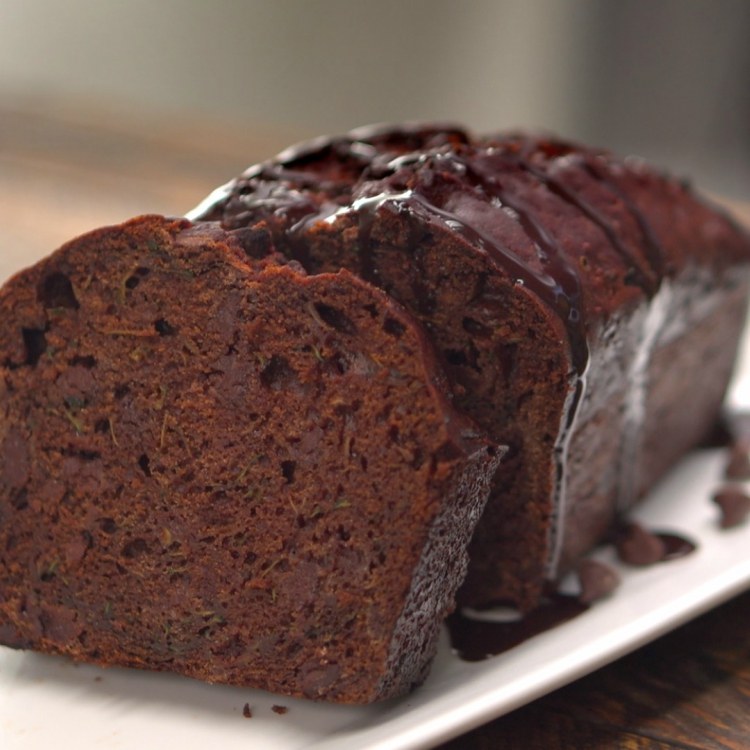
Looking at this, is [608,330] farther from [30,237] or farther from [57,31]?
[57,31]

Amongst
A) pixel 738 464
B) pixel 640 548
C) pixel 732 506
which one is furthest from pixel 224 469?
pixel 738 464

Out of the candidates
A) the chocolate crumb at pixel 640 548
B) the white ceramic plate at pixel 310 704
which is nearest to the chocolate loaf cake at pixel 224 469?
the white ceramic plate at pixel 310 704

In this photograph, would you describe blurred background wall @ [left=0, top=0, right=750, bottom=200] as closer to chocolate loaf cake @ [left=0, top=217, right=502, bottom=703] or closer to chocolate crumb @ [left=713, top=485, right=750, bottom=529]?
chocolate crumb @ [left=713, top=485, right=750, bottom=529]

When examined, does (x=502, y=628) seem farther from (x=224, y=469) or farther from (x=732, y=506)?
(x=732, y=506)

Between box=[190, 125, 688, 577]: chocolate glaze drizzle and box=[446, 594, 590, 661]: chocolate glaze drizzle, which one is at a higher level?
box=[190, 125, 688, 577]: chocolate glaze drizzle

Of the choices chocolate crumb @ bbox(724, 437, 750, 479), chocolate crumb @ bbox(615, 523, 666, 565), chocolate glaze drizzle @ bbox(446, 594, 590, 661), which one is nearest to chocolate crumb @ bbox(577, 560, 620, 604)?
chocolate glaze drizzle @ bbox(446, 594, 590, 661)

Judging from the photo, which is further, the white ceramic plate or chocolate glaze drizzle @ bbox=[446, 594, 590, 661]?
chocolate glaze drizzle @ bbox=[446, 594, 590, 661]
